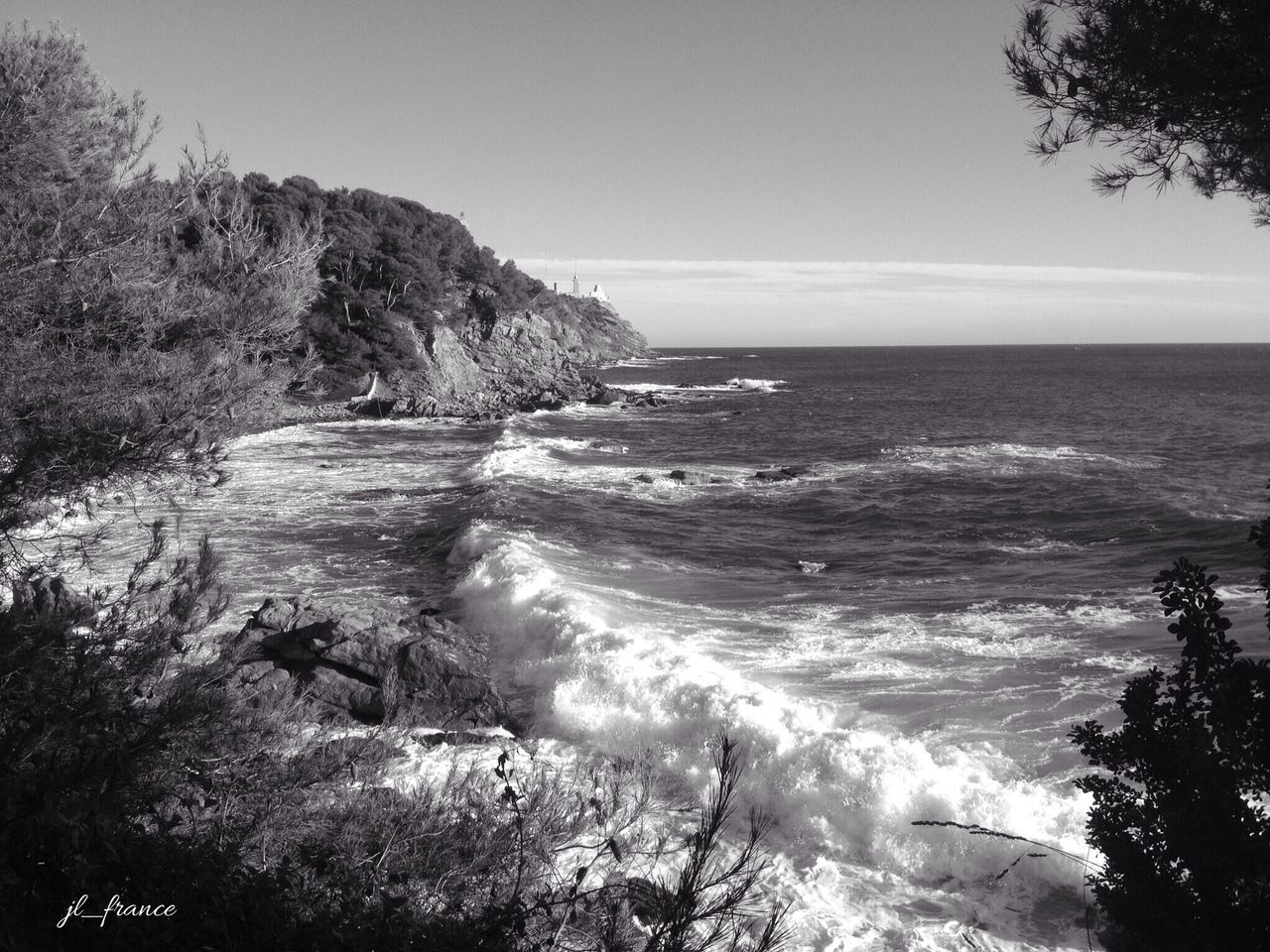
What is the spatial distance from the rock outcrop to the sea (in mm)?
849

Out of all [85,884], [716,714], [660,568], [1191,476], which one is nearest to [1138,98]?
[85,884]

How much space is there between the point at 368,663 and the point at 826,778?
18.9 ft

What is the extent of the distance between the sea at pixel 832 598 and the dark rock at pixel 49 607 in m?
5.10

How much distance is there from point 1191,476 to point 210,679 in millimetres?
30444

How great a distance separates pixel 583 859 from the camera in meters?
6.10

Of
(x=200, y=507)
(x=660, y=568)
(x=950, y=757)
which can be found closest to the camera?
(x=950, y=757)

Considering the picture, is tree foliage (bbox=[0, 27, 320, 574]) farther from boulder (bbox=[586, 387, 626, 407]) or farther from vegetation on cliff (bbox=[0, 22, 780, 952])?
boulder (bbox=[586, 387, 626, 407])

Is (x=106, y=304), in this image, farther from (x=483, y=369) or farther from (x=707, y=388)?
(x=707, y=388)

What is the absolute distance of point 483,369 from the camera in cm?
5747

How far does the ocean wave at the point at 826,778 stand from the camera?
6727mm

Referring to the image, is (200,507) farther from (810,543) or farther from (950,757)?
(950,757)

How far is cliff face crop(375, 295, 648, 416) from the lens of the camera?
48.5 meters

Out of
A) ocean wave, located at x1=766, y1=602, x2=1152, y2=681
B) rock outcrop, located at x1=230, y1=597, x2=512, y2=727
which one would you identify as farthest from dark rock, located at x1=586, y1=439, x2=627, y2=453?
rock outcrop, located at x1=230, y1=597, x2=512, y2=727

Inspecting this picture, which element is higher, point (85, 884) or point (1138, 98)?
point (1138, 98)
